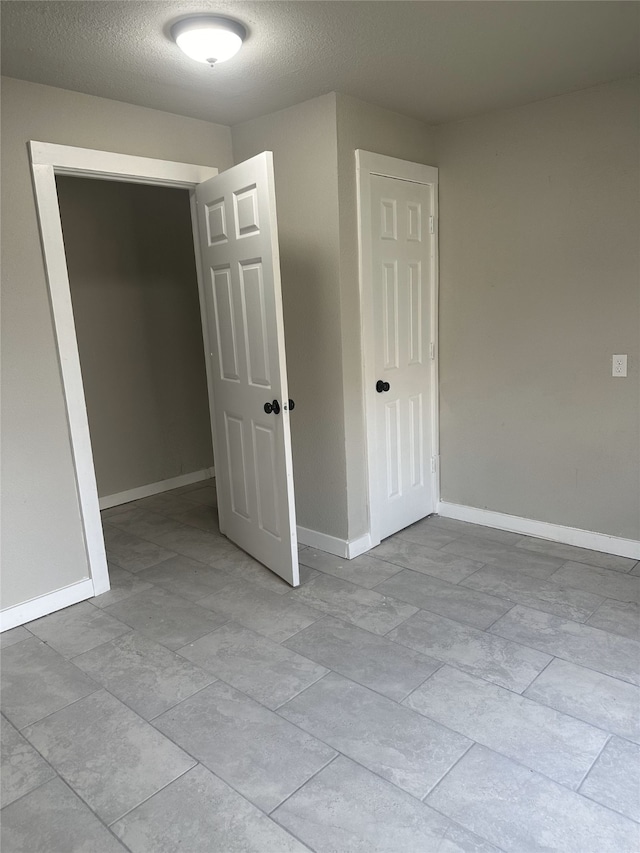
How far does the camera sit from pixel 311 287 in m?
3.15

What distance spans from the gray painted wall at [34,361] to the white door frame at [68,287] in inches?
1.3

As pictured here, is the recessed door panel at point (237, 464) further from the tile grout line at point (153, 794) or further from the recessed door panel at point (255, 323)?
the tile grout line at point (153, 794)

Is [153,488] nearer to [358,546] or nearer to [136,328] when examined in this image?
[136,328]

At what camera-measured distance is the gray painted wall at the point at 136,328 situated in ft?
13.7

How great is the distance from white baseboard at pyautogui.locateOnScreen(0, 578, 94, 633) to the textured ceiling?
2.32m

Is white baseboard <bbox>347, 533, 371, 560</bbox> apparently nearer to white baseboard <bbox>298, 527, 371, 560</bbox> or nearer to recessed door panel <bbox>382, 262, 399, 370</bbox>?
white baseboard <bbox>298, 527, 371, 560</bbox>

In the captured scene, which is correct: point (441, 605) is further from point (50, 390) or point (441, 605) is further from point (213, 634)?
point (50, 390)

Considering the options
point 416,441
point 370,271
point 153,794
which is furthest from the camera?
point 416,441

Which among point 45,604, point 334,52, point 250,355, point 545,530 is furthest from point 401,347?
point 45,604

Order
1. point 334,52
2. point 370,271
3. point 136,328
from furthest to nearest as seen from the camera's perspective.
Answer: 1. point 136,328
2. point 370,271
3. point 334,52

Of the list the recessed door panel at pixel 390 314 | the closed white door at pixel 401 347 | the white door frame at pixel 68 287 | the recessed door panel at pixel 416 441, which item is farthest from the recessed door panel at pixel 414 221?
the white door frame at pixel 68 287

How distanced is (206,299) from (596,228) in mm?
2108

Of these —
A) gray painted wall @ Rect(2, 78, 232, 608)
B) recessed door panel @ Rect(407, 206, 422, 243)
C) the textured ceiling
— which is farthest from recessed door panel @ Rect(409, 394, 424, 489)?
gray painted wall @ Rect(2, 78, 232, 608)

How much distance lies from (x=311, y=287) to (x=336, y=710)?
6.75 feet
